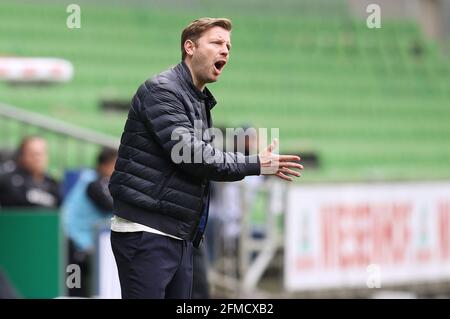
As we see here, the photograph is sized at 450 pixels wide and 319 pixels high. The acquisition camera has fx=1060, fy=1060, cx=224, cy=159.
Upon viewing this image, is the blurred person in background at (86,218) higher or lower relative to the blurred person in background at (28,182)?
lower

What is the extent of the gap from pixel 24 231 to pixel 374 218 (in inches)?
164

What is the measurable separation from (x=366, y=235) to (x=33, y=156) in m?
3.72

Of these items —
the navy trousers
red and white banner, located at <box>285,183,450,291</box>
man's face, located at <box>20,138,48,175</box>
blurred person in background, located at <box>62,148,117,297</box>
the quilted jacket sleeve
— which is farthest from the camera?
red and white banner, located at <box>285,183,450,291</box>

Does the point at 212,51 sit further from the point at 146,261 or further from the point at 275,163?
the point at 146,261

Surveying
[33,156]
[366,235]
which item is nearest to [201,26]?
[33,156]

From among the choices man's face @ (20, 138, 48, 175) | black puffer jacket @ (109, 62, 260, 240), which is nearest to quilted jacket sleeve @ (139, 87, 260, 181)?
black puffer jacket @ (109, 62, 260, 240)

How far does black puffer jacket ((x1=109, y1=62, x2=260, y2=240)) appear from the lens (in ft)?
15.6

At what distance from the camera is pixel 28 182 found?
31.1ft

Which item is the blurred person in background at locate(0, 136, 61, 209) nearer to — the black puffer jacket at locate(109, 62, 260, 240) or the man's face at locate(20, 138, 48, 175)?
the man's face at locate(20, 138, 48, 175)

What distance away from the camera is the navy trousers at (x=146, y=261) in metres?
4.86

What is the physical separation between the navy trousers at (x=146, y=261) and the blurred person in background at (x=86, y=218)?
402cm

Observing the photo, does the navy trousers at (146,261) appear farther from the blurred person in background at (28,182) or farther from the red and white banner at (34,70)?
the red and white banner at (34,70)

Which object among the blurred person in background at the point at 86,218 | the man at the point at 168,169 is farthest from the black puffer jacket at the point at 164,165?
the blurred person in background at the point at 86,218

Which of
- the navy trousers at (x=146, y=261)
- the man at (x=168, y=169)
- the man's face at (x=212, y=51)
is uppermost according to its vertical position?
the man's face at (x=212, y=51)
